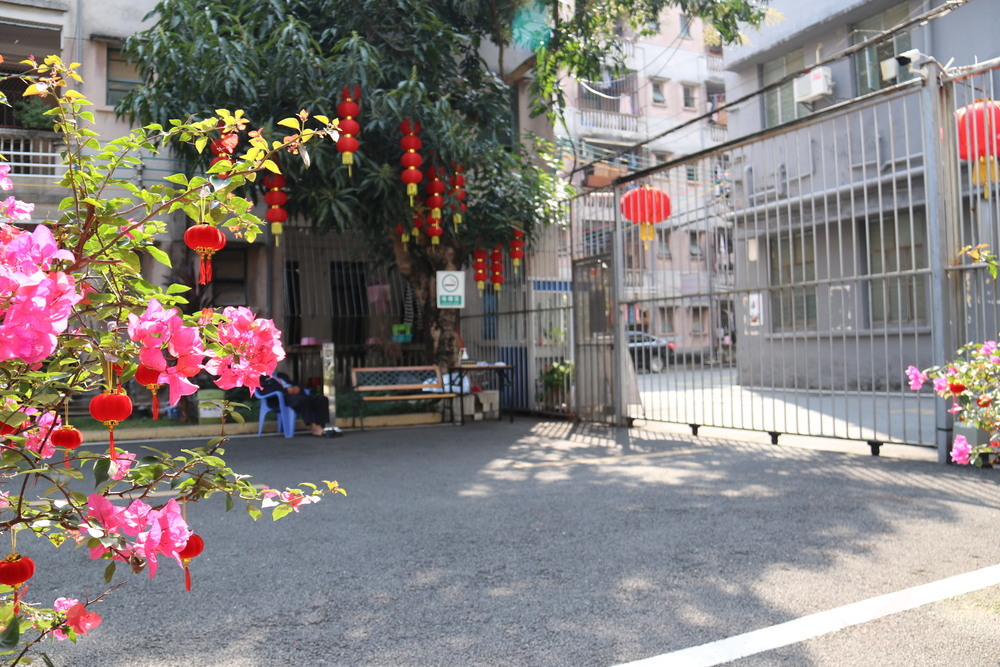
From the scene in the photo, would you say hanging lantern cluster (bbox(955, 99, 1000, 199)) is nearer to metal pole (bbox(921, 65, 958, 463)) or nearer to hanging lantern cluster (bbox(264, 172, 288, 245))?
metal pole (bbox(921, 65, 958, 463))

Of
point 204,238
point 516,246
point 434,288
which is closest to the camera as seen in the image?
point 204,238

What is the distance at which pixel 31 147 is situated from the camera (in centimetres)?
1247

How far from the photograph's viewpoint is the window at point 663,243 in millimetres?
10227

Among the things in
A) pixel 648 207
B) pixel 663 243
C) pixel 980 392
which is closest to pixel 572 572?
pixel 980 392

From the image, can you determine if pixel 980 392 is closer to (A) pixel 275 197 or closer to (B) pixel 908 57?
(B) pixel 908 57

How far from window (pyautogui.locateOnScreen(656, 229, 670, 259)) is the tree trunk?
3052mm

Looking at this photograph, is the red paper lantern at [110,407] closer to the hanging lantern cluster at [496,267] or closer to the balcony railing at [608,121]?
the hanging lantern cluster at [496,267]

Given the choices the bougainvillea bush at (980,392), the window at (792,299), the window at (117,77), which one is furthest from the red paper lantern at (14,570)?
the window at (117,77)

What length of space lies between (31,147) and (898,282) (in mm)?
12552

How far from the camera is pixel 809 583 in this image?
376 cm

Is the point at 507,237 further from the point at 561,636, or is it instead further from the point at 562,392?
the point at 561,636

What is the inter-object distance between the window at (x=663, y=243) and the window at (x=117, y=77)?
9.32 m

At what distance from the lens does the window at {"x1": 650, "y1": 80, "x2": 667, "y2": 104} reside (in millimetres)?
32656

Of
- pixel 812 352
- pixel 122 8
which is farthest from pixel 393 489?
pixel 122 8
